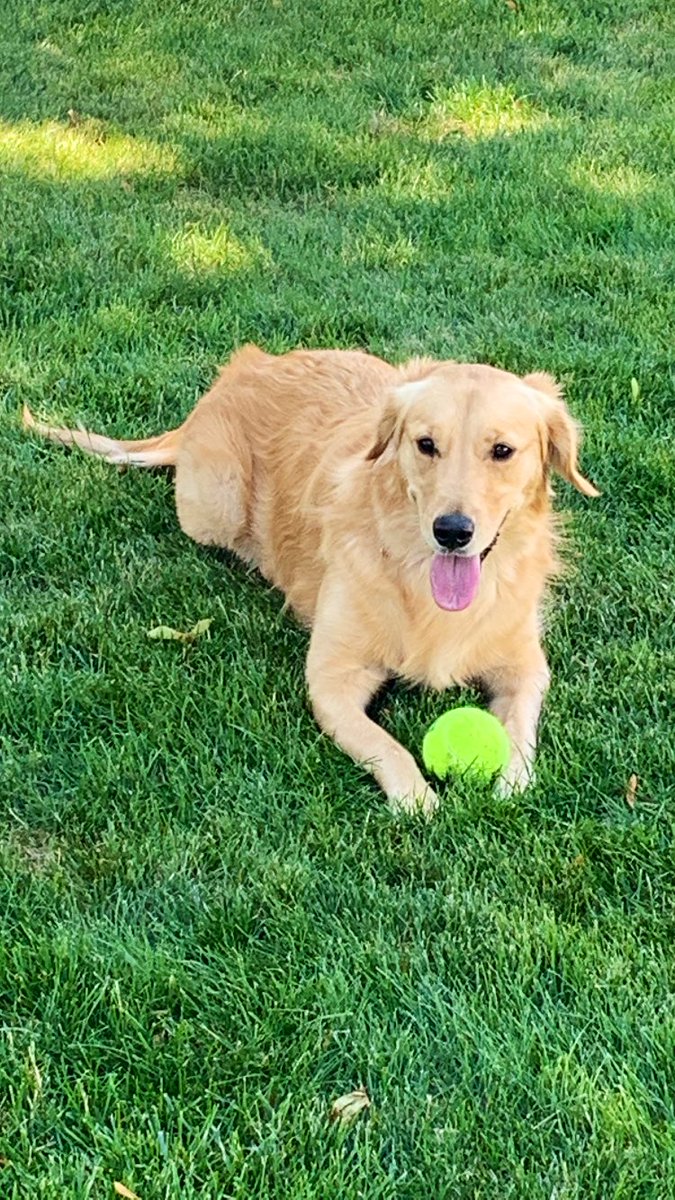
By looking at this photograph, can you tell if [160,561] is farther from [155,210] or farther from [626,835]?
[155,210]

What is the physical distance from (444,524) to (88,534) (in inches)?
55.9

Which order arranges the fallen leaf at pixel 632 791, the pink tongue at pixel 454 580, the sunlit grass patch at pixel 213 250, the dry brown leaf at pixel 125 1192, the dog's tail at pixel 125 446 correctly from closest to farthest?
the dry brown leaf at pixel 125 1192
the fallen leaf at pixel 632 791
the pink tongue at pixel 454 580
the dog's tail at pixel 125 446
the sunlit grass patch at pixel 213 250

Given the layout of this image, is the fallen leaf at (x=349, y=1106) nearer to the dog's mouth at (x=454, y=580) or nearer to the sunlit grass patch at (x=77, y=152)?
the dog's mouth at (x=454, y=580)

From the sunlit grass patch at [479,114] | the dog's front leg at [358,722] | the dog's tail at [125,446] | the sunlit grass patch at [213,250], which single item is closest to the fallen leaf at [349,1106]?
the dog's front leg at [358,722]

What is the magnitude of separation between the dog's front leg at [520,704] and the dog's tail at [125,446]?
4.99 ft

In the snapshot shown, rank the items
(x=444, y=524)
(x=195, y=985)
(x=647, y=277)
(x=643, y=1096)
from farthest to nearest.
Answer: (x=647, y=277) < (x=444, y=524) < (x=195, y=985) < (x=643, y=1096)

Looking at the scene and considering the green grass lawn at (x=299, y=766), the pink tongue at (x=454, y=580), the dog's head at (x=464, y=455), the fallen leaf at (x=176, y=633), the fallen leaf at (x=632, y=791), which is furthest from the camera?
the fallen leaf at (x=176, y=633)

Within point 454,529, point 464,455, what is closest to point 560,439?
point 464,455

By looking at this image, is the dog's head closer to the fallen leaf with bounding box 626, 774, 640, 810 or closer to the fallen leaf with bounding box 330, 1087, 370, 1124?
the fallen leaf with bounding box 626, 774, 640, 810

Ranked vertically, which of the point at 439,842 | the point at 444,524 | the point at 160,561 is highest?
the point at 444,524

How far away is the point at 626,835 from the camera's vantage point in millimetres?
2566

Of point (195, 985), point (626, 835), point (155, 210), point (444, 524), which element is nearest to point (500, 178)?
point (155, 210)

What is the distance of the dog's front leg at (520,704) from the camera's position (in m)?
2.77

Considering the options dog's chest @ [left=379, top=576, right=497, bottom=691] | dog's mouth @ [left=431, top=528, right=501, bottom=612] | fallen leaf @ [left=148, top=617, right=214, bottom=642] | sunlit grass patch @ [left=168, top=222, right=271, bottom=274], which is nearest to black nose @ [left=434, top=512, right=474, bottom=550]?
dog's mouth @ [left=431, top=528, right=501, bottom=612]
